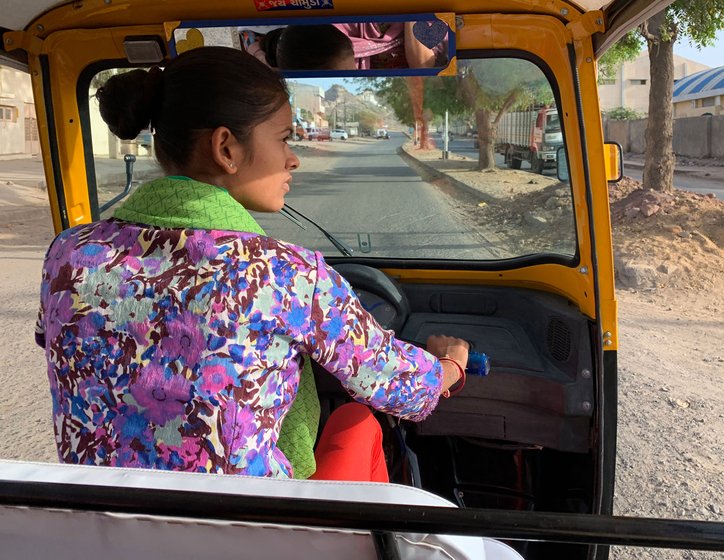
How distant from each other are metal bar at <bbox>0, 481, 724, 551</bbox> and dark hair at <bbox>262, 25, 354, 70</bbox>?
5.67 ft

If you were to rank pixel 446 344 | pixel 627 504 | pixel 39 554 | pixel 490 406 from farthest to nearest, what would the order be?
pixel 627 504 < pixel 490 406 < pixel 446 344 < pixel 39 554

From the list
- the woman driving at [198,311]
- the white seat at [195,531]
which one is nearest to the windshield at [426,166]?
the woman driving at [198,311]

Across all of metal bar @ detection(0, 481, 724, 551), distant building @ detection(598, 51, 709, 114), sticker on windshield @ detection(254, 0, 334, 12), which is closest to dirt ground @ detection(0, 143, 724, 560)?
sticker on windshield @ detection(254, 0, 334, 12)

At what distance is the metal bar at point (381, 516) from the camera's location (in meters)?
0.94

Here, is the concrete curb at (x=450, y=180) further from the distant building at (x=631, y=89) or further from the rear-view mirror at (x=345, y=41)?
the distant building at (x=631, y=89)

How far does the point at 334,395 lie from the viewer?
2543 millimetres

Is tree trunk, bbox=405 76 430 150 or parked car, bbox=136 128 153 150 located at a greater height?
tree trunk, bbox=405 76 430 150

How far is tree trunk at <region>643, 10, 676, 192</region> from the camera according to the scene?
10242 millimetres

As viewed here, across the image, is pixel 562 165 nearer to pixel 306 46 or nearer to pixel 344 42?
pixel 344 42

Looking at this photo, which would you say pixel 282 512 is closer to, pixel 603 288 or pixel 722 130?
pixel 603 288

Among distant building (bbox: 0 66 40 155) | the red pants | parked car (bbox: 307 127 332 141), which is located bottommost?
the red pants

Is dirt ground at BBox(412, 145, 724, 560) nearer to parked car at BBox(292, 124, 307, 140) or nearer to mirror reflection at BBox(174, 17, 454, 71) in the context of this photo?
Answer: parked car at BBox(292, 124, 307, 140)

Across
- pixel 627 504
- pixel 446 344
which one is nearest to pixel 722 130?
pixel 627 504

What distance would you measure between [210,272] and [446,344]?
82cm
